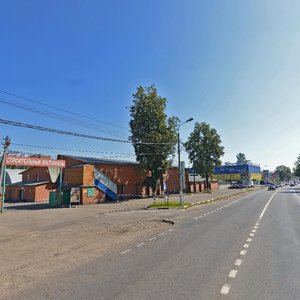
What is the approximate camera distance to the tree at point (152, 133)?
54188 millimetres

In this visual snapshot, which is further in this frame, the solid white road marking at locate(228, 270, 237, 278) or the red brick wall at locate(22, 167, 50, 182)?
the red brick wall at locate(22, 167, 50, 182)

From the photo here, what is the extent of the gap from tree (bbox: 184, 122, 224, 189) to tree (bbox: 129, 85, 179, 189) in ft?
74.5

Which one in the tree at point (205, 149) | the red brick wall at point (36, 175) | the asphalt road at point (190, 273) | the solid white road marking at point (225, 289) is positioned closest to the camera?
the solid white road marking at point (225, 289)

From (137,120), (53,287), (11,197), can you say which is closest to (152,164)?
(137,120)

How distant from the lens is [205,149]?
7856 cm

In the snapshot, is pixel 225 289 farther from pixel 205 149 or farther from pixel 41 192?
pixel 205 149

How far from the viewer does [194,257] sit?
391 inches

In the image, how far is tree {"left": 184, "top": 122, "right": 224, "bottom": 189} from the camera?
78.0 m

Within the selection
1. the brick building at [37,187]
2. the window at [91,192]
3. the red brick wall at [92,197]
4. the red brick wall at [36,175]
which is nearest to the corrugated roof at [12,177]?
the red brick wall at [36,175]

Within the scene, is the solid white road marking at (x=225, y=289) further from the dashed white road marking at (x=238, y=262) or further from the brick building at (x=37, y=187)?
the brick building at (x=37, y=187)

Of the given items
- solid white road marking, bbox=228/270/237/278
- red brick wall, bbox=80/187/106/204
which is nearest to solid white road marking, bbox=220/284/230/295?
solid white road marking, bbox=228/270/237/278

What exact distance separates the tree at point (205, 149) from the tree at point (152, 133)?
22.7 m

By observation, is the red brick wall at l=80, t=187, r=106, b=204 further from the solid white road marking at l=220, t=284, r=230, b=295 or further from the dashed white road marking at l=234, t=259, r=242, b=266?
the solid white road marking at l=220, t=284, r=230, b=295

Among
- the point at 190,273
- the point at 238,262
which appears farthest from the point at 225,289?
the point at 238,262
